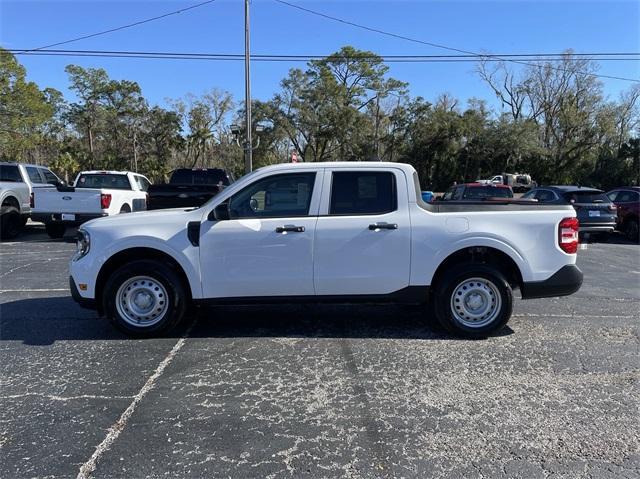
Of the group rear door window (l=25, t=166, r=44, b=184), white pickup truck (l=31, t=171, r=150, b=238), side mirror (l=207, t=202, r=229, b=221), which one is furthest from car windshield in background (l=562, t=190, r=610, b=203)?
rear door window (l=25, t=166, r=44, b=184)

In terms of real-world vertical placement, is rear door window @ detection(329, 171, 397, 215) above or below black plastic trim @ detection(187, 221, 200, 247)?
above

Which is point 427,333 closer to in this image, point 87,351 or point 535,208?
point 535,208

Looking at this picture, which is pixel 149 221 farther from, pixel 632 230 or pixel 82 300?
pixel 632 230

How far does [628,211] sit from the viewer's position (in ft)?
51.8

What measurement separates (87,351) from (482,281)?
4.00m

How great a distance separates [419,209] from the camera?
5309 mm

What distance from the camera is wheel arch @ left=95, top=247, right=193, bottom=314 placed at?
533 cm

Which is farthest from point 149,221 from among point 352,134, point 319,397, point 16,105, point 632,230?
point 352,134

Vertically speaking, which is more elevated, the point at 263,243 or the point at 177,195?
the point at 177,195

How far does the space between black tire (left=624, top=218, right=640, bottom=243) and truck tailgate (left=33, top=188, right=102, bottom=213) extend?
1507 cm

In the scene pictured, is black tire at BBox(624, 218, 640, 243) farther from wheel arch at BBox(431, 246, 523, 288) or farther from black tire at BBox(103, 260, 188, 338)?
black tire at BBox(103, 260, 188, 338)

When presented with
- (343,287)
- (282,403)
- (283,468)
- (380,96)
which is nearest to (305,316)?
(343,287)

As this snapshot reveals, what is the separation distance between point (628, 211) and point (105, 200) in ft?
49.1

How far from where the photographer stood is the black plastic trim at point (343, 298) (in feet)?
17.4
